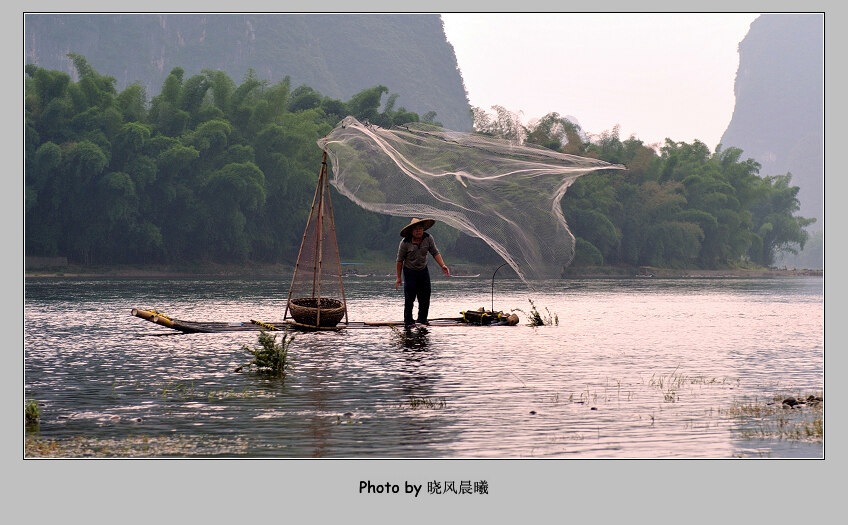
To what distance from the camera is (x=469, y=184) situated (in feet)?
56.1

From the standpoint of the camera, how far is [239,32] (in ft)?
591

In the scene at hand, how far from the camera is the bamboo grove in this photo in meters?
53.2

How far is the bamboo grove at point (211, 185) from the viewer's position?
53156 mm

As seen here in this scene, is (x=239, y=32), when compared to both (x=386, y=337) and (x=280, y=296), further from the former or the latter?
(x=386, y=337)

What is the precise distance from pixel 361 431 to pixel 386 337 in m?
8.47

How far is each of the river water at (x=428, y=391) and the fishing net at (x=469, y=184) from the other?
1.82m

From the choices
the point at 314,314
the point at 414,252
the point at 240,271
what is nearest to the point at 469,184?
the point at 414,252

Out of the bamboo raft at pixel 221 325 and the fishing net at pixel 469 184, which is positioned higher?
the fishing net at pixel 469 184

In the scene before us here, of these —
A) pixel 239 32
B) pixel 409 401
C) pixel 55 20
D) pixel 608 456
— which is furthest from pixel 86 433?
pixel 239 32

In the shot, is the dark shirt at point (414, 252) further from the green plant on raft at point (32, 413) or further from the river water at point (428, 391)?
the green plant on raft at point (32, 413)

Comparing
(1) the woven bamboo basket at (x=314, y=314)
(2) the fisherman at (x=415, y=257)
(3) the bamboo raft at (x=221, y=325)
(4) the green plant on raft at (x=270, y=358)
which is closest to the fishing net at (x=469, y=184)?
(2) the fisherman at (x=415, y=257)

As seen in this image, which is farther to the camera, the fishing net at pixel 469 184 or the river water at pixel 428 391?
the fishing net at pixel 469 184

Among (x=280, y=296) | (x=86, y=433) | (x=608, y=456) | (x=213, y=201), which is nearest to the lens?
(x=608, y=456)

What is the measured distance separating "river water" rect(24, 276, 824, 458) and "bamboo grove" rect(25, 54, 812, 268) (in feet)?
A: 112
